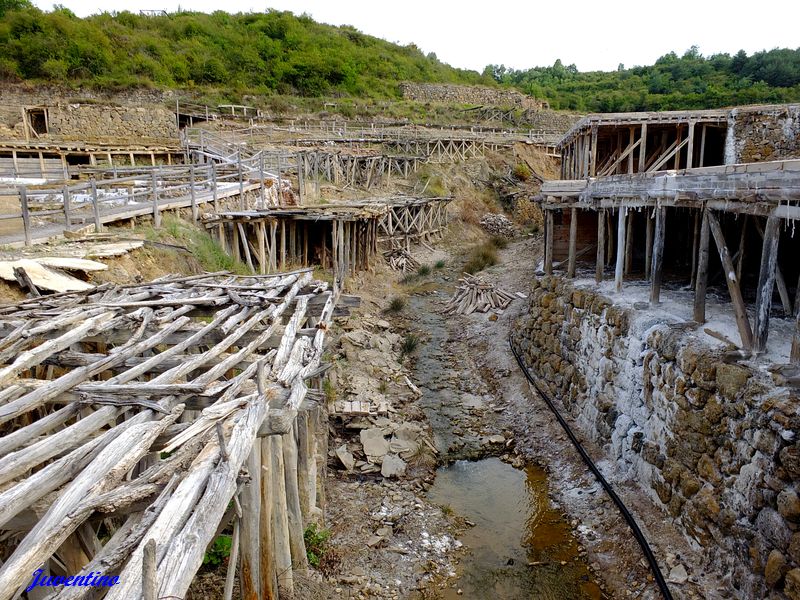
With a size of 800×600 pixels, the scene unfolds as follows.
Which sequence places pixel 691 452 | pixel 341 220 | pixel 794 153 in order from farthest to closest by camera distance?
pixel 341 220 < pixel 794 153 < pixel 691 452

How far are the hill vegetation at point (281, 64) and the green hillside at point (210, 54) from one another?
0.09m

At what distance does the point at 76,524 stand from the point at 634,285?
11.1 metres

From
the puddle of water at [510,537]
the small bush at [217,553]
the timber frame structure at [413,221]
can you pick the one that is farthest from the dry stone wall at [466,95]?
the small bush at [217,553]

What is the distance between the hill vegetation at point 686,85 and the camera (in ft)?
130

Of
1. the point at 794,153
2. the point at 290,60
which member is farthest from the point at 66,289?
the point at 290,60

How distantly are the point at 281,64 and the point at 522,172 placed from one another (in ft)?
82.1

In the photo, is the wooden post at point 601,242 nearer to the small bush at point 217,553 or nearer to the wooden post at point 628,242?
Result: the wooden post at point 628,242

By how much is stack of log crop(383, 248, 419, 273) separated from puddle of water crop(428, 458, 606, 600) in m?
14.3

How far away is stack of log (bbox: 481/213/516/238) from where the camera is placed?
104 feet

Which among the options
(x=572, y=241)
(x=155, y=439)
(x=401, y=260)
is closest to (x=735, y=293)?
(x=572, y=241)

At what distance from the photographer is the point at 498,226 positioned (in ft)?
105

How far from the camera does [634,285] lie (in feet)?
37.8

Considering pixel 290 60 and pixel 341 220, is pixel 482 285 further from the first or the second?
pixel 290 60

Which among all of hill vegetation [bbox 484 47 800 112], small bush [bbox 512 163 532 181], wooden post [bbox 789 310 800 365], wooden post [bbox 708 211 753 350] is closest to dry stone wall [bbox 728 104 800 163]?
wooden post [bbox 708 211 753 350]
